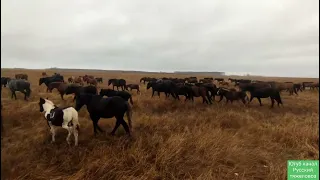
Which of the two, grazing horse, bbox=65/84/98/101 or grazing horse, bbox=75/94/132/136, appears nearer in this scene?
grazing horse, bbox=75/94/132/136

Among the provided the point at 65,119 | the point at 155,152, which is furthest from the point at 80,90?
the point at 155,152

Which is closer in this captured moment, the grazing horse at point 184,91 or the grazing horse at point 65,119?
the grazing horse at point 65,119

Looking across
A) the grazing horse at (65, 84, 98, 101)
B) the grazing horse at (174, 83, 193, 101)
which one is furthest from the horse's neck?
the grazing horse at (174, 83, 193, 101)

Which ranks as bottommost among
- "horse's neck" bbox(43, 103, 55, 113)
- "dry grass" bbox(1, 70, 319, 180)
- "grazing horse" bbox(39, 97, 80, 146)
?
"dry grass" bbox(1, 70, 319, 180)

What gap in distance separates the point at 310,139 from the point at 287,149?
5.08 ft

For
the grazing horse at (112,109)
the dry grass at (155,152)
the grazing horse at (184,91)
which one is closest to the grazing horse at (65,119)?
the dry grass at (155,152)

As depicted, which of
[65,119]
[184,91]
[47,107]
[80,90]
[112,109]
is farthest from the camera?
[184,91]

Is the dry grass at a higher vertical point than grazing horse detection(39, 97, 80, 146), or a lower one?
lower

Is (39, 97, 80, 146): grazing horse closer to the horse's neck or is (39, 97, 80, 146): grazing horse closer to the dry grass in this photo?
the horse's neck

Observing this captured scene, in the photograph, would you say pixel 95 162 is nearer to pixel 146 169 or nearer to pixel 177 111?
pixel 146 169

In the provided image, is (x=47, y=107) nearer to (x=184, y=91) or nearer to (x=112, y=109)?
(x=112, y=109)

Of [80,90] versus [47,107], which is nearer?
[47,107]

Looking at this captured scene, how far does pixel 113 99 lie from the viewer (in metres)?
9.99

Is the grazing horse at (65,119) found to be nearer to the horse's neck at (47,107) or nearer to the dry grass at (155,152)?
the horse's neck at (47,107)
